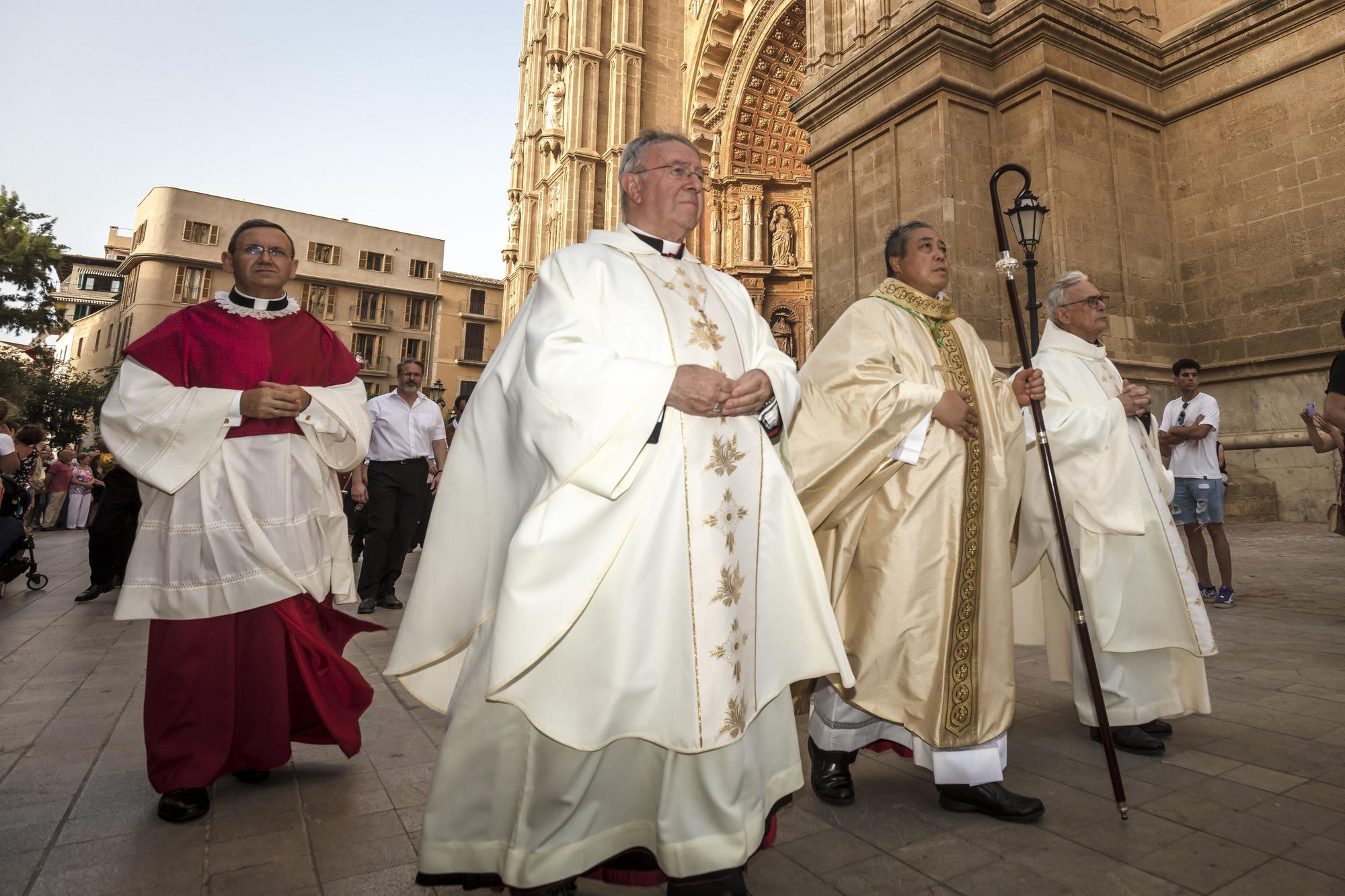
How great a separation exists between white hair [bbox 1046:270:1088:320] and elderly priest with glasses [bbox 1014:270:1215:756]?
0.18 m

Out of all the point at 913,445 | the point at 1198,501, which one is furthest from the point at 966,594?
the point at 1198,501

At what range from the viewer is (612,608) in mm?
1650

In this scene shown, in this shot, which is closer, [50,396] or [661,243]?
[661,243]

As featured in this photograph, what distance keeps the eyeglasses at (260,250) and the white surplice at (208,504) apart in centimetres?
54

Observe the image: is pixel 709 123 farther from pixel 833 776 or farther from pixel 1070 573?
pixel 833 776

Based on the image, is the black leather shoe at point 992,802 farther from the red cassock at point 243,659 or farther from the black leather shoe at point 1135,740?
the red cassock at point 243,659

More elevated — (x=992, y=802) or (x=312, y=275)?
(x=312, y=275)

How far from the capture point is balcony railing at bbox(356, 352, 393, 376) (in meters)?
36.8

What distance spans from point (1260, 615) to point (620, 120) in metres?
22.9

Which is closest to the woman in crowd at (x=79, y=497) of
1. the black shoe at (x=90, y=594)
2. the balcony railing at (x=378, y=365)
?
the black shoe at (x=90, y=594)

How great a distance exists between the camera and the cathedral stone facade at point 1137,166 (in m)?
8.61

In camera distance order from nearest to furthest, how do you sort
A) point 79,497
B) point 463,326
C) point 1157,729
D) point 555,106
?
point 1157,729, point 79,497, point 555,106, point 463,326

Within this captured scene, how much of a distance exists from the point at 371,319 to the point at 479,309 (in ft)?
19.5

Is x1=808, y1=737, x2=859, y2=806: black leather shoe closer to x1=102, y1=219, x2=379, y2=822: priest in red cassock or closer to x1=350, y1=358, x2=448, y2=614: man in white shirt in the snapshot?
x1=102, y1=219, x2=379, y2=822: priest in red cassock
